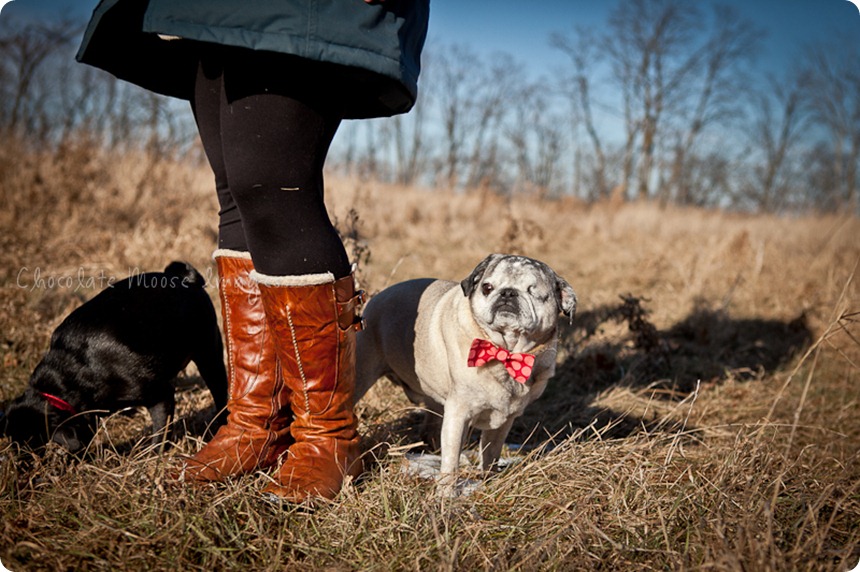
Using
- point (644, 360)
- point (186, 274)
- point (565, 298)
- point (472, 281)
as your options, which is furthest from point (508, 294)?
point (644, 360)

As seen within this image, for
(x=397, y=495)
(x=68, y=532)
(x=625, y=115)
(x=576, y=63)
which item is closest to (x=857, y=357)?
(x=397, y=495)

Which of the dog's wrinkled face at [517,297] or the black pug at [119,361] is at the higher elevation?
the dog's wrinkled face at [517,297]

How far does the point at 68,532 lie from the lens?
59.1 inches

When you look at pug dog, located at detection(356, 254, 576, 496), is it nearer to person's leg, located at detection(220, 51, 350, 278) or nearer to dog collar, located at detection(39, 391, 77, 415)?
person's leg, located at detection(220, 51, 350, 278)

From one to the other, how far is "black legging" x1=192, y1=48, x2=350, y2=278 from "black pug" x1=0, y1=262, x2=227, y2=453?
0.76 meters

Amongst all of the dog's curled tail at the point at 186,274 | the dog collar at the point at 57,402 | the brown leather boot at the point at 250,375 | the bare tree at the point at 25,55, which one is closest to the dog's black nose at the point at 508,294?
the brown leather boot at the point at 250,375

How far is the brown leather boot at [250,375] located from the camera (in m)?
1.96

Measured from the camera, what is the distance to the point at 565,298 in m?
2.19

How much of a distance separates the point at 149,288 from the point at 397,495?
1.46m

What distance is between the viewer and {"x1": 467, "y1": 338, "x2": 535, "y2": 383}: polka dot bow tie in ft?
6.55

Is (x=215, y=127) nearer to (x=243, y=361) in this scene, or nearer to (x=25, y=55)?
(x=243, y=361)

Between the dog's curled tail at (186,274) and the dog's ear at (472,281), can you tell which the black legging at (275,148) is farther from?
the dog's curled tail at (186,274)

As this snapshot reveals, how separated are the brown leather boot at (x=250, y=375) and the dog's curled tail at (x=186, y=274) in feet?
1.98

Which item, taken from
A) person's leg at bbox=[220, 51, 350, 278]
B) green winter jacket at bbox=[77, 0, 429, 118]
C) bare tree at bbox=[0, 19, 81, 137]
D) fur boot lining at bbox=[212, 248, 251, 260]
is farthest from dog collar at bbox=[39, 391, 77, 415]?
bare tree at bbox=[0, 19, 81, 137]
